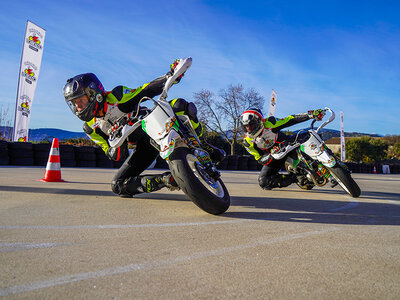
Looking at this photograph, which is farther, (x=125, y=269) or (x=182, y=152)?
(x=182, y=152)

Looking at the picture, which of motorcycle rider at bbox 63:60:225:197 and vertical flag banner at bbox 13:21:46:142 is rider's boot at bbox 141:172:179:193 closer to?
motorcycle rider at bbox 63:60:225:197

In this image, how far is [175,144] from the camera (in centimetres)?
346

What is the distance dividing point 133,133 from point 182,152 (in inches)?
49.8

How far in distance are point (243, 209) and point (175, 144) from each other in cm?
119

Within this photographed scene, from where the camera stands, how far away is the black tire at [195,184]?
3057 millimetres

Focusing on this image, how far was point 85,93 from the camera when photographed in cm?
392

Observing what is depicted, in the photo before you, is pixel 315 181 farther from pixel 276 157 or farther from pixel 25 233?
pixel 25 233

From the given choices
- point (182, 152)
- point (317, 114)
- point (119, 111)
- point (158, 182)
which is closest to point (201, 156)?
point (182, 152)

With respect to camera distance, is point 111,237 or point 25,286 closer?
point 25,286

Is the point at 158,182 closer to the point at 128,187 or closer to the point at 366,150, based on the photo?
the point at 128,187

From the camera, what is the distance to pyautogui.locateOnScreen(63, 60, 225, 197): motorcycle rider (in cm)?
396

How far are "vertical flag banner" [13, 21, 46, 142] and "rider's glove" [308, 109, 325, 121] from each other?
13.7 meters

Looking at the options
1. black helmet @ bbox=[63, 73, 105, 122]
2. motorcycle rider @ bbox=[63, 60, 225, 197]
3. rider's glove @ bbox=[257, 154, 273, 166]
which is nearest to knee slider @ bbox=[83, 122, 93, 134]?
motorcycle rider @ bbox=[63, 60, 225, 197]

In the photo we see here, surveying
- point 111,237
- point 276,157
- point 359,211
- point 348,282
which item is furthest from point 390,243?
point 276,157
